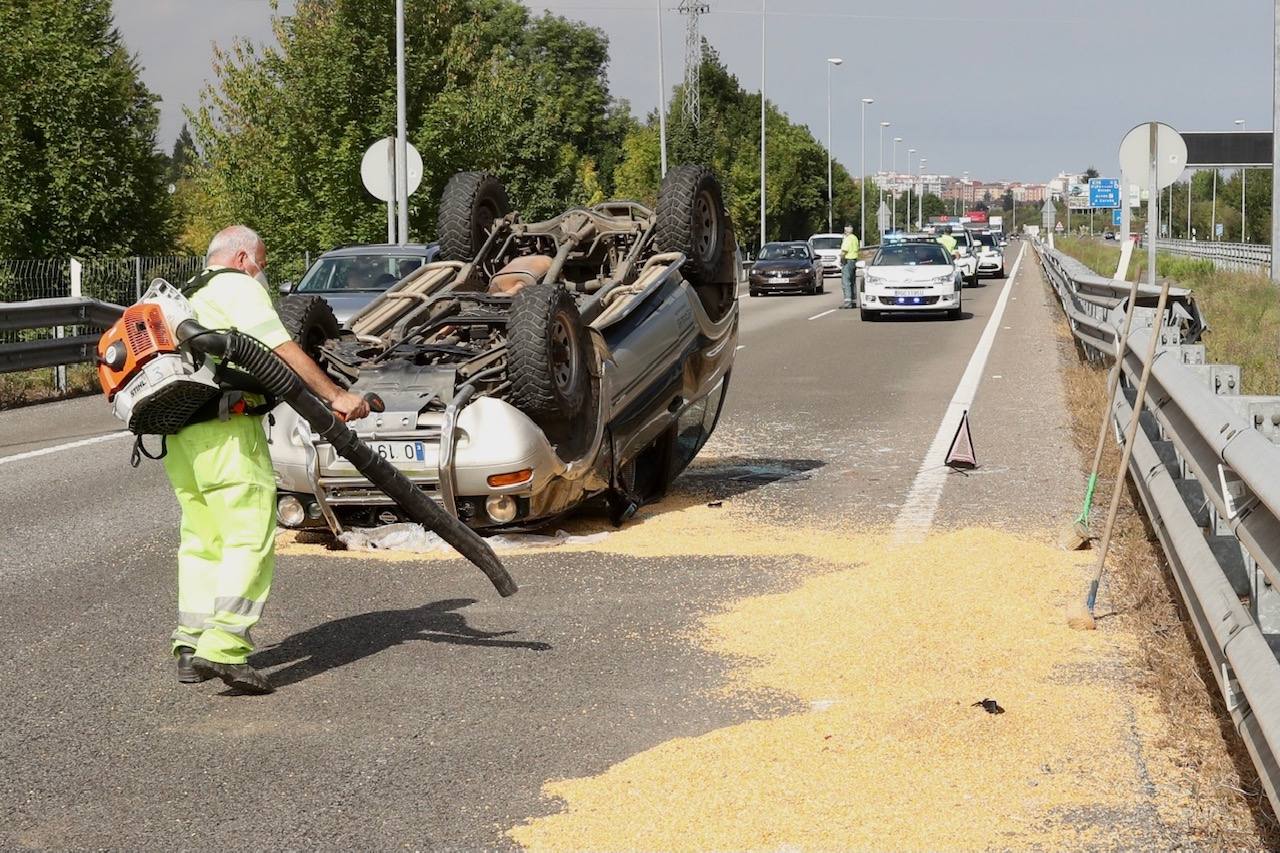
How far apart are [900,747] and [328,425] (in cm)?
228

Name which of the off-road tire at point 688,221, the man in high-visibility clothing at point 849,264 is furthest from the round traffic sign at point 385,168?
the off-road tire at point 688,221

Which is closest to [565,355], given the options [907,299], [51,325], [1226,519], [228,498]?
[228,498]

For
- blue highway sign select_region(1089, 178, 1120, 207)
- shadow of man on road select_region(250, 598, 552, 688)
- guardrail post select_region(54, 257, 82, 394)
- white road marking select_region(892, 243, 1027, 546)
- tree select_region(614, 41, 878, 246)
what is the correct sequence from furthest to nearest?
tree select_region(614, 41, 878, 246) < blue highway sign select_region(1089, 178, 1120, 207) < guardrail post select_region(54, 257, 82, 394) < white road marking select_region(892, 243, 1027, 546) < shadow of man on road select_region(250, 598, 552, 688)

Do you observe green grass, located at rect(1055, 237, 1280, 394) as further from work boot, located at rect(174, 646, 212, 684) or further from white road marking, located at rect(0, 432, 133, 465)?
white road marking, located at rect(0, 432, 133, 465)

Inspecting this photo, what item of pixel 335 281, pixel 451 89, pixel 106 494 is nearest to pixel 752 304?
Result: pixel 451 89

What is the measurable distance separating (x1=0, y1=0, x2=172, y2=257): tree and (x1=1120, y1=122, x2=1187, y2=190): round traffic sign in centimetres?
2630

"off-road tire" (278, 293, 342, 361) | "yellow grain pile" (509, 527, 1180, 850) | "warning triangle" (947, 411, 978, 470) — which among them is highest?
"off-road tire" (278, 293, 342, 361)

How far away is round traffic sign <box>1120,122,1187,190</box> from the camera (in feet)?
59.9

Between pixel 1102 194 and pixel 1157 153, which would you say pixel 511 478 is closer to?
pixel 1157 153

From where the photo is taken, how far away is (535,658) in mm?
6426

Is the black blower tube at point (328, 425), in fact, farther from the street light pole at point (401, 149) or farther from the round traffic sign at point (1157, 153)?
the street light pole at point (401, 149)

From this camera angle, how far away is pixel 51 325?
17750mm

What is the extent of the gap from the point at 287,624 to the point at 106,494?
4.57 metres

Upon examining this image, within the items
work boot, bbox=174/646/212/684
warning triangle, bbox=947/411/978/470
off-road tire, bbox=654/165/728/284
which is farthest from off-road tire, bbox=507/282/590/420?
warning triangle, bbox=947/411/978/470
